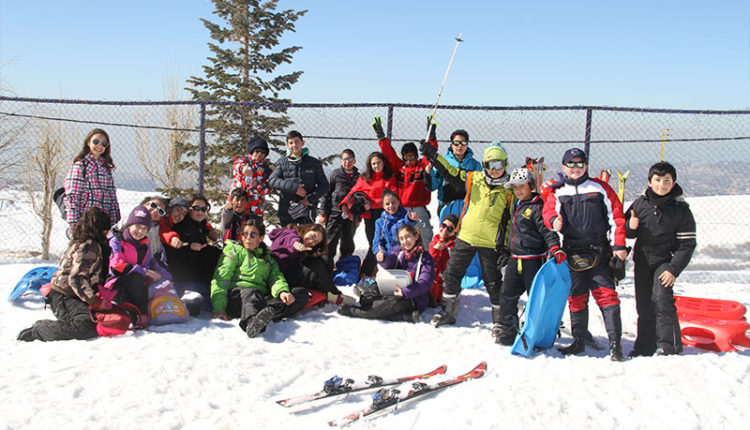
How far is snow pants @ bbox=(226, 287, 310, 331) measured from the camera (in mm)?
4570

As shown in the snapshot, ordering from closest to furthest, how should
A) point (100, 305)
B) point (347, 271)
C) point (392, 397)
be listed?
point (392, 397) → point (100, 305) → point (347, 271)

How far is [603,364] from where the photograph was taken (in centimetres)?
363

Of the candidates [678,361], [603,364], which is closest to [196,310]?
[603,364]

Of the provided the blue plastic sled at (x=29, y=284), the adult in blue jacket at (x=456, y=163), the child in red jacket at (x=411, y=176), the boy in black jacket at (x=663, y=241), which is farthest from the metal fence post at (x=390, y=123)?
the blue plastic sled at (x=29, y=284)

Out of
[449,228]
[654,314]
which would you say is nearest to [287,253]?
[449,228]

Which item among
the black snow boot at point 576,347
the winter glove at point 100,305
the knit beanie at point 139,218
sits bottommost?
the black snow boot at point 576,347

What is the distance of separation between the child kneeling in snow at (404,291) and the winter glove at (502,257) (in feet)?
2.60

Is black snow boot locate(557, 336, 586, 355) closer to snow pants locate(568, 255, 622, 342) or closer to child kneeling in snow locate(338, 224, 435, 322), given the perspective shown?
snow pants locate(568, 255, 622, 342)

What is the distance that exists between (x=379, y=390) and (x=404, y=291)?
5.90 ft

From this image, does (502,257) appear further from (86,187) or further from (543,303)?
(86,187)

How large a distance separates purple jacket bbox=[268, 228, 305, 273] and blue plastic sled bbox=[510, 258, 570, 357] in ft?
8.24

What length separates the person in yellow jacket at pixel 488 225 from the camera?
15.4 ft

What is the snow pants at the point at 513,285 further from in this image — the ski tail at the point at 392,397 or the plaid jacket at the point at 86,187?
the plaid jacket at the point at 86,187

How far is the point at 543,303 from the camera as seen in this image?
414 cm
